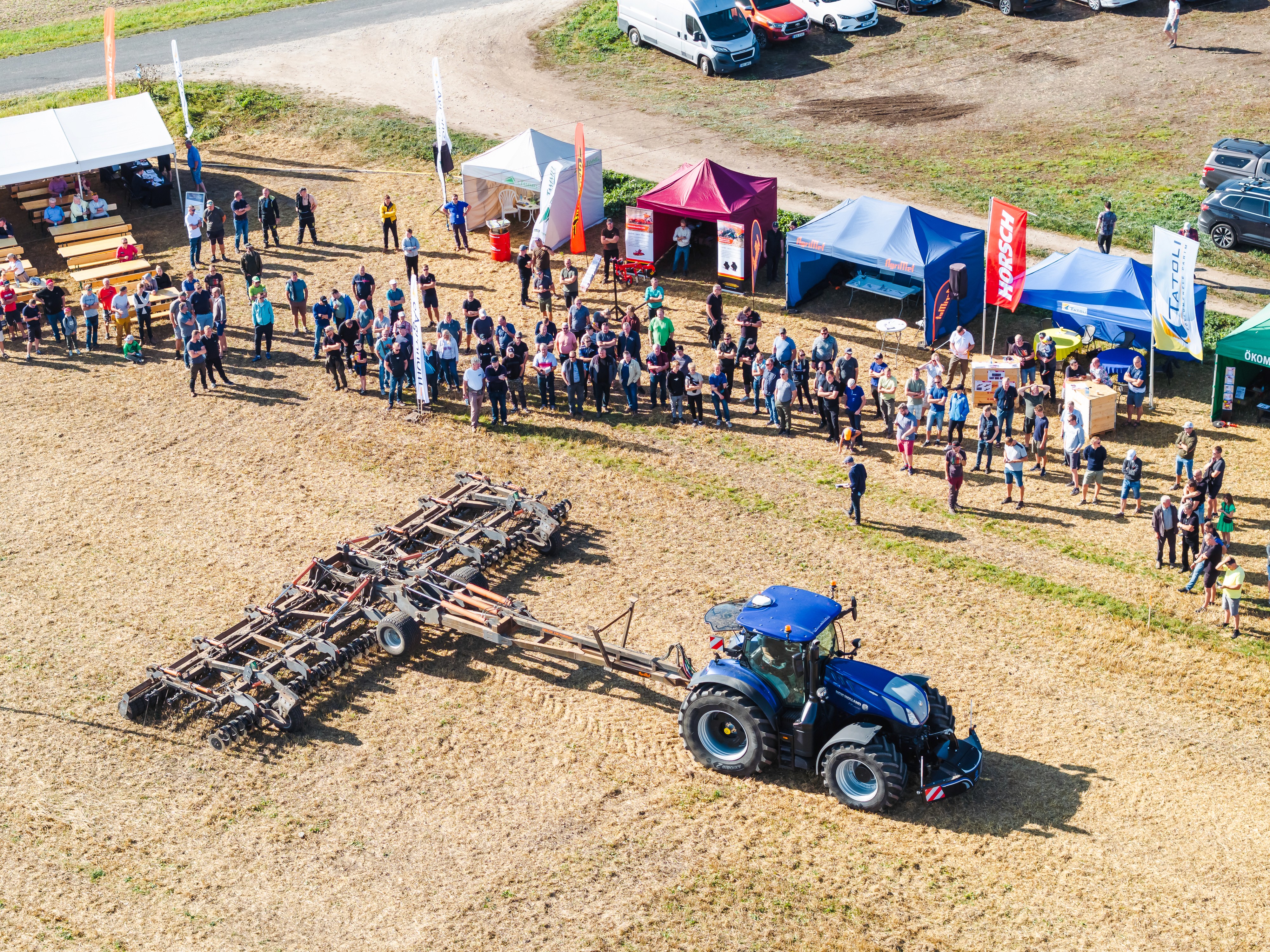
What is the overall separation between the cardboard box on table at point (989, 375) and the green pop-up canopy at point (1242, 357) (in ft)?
10.4

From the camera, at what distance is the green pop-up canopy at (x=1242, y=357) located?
20.5m

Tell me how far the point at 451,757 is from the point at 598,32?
30.1m

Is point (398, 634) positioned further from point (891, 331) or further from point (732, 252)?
point (732, 252)

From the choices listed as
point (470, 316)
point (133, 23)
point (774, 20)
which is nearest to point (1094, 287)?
point (470, 316)

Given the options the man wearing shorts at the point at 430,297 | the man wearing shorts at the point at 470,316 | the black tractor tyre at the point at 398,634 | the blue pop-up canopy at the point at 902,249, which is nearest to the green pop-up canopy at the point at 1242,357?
the blue pop-up canopy at the point at 902,249

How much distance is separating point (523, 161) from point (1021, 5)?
18.2 metres

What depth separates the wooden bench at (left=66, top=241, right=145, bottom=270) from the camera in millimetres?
28531

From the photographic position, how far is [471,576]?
16875 millimetres

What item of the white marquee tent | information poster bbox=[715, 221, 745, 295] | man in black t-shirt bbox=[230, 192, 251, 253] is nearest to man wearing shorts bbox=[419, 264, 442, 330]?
the white marquee tent

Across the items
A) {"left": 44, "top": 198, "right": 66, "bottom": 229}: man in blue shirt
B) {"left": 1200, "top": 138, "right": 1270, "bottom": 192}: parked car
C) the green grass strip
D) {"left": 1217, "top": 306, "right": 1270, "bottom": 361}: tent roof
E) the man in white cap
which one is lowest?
the man in white cap

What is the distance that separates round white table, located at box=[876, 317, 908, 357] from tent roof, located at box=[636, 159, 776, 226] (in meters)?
3.89

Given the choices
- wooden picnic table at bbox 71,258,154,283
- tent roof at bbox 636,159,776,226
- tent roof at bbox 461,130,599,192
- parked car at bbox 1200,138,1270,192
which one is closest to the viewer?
tent roof at bbox 636,159,776,226

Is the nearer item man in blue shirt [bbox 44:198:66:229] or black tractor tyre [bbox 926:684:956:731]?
black tractor tyre [bbox 926:684:956:731]

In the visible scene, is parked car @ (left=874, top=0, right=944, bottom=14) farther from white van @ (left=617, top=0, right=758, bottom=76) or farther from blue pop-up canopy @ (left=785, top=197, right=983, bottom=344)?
blue pop-up canopy @ (left=785, top=197, right=983, bottom=344)
